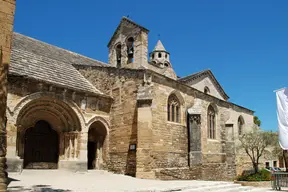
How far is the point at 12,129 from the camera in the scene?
12.0 m

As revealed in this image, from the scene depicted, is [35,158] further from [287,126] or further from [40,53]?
[287,126]

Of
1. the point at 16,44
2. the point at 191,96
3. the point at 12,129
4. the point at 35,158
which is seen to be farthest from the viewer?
the point at 191,96

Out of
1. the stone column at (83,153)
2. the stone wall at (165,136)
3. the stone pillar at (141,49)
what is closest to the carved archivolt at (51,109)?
the stone column at (83,153)

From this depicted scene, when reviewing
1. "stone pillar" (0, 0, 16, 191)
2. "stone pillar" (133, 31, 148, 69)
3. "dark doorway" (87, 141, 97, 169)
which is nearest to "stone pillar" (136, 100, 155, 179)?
"dark doorway" (87, 141, 97, 169)

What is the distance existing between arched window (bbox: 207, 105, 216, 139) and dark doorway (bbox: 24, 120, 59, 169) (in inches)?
423

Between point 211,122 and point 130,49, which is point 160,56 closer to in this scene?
point 130,49

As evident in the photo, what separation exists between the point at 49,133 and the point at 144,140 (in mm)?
5515

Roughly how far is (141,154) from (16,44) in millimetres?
9694

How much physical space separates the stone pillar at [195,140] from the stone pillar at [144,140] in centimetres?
382

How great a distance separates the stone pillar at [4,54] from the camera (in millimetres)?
5895

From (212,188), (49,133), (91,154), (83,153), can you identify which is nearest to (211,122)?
(91,154)

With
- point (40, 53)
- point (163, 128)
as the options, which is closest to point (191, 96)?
point (163, 128)

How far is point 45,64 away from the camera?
1577 centimetres

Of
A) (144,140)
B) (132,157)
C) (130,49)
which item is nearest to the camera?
(144,140)
